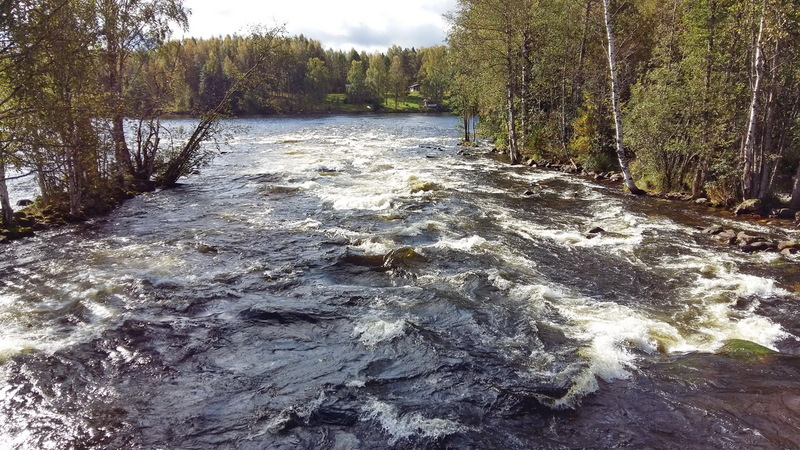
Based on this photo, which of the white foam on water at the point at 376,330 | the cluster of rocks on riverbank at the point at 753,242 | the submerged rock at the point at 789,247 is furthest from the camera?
the cluster of rocks on riverbank at the point at 753,242

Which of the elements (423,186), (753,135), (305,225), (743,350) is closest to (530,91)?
(423,186)

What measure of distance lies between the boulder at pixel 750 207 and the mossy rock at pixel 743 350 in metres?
13.5

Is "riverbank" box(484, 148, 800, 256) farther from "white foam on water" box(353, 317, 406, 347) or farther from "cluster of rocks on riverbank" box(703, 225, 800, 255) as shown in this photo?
"white foam on water" box(353, 317, 406, 347)

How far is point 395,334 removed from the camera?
11.0 metres

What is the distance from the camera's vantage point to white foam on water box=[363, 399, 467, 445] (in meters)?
7.69

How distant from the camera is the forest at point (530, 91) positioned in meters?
18.1

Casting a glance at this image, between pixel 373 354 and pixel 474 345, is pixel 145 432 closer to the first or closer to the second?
pixel 373 354

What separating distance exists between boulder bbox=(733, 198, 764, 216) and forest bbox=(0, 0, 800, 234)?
56 cm

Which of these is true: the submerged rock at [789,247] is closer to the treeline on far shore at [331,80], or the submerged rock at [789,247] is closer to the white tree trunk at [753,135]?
the white tree trunk at [753,135]

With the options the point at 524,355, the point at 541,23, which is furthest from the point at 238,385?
the point at 541,23

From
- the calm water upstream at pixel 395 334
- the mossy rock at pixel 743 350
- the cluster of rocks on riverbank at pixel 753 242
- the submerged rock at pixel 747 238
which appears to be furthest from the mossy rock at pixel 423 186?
the mossy rock at pixel 743 350

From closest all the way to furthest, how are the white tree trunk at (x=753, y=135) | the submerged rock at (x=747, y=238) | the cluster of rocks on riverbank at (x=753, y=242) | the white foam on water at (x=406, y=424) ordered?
the white foam on water at (x=406, y=424), the cluster of rocks on riverbank at (x=753, y=242), the submerged rock at (x=747, y=238), the white tree trunk at (x=753, y=135)

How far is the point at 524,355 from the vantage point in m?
10.0

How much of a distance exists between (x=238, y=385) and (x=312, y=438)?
2.28 meters
